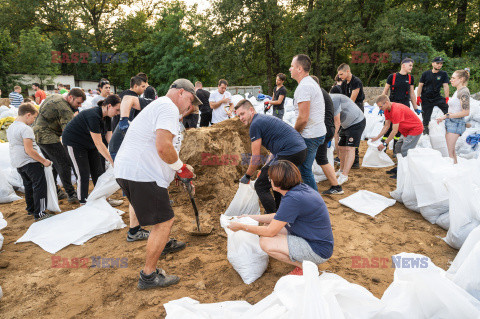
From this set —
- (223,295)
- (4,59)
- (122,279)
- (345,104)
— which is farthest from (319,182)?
(4,59)

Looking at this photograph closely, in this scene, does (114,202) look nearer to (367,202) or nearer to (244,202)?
(244,202)

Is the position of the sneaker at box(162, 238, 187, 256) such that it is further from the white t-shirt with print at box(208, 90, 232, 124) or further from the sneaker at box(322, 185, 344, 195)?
the white t-shirt with print at box(208, 90, 232, 124)

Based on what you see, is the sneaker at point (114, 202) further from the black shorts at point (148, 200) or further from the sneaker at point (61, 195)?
the black shorts at point (148, 200)

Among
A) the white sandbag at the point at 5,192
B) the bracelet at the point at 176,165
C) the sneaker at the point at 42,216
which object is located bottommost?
the sneaker at the point at 42,216

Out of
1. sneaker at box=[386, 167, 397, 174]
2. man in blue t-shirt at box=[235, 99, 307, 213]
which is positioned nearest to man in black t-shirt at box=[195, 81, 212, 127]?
man in blue t-shirt at box=[235, 99, 307, 213]

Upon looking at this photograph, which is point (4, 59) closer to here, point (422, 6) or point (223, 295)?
point (223, 295)

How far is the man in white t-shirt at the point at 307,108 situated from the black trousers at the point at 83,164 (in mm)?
2630

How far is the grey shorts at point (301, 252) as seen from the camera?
1.96 meters

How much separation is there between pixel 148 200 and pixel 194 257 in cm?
86

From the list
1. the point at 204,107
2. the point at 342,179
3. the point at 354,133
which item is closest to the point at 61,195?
the point at 204,107

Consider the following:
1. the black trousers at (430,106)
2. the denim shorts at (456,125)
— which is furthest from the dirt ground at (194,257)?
the black trousers at (430,106)

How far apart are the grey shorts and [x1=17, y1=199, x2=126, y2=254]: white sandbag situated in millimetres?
2159

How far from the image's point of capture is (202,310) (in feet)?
5.43

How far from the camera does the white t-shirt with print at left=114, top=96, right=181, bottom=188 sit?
193 centimetres
